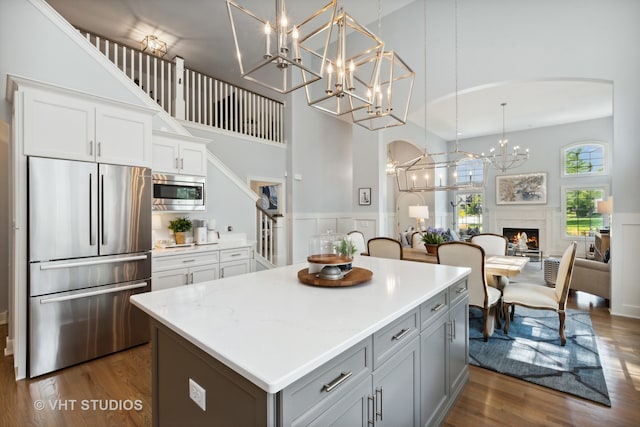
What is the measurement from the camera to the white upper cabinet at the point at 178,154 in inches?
138

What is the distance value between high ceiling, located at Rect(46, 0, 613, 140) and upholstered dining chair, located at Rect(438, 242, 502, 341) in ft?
10.6

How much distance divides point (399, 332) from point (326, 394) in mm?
527

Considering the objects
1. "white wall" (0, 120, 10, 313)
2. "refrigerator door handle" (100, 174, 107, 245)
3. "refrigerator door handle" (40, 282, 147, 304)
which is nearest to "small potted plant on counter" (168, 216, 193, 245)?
"refrigerator door handle" (40, 282, 147, 304)

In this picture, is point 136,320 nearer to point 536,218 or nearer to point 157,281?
point 157,281

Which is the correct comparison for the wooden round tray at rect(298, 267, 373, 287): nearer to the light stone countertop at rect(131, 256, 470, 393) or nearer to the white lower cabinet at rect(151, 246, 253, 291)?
the light stone countertop at rect(131, 256, 470, 393)

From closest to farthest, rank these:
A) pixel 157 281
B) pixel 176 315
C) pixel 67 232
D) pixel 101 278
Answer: pixel 176 315
pixel 67 232
pixel 101 278
pixel 157 281

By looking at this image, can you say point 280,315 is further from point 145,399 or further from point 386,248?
point 386,248

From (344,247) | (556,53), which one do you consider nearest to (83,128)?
(344,247)

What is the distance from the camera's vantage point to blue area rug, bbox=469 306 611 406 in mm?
2259

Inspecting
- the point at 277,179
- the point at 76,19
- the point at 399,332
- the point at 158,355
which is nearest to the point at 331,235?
the point at 399,332

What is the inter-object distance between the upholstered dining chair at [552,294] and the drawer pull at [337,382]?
271 cm

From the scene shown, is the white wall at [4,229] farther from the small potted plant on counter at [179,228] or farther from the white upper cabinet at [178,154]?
the small potted plant on counter at [179,228]

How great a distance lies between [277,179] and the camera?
655 centimetres

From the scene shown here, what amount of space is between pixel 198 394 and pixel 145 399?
4.67 feet
